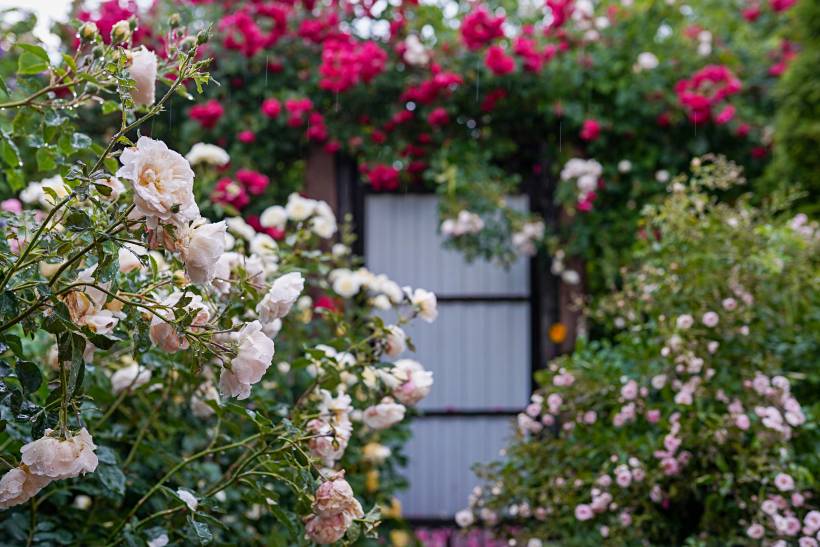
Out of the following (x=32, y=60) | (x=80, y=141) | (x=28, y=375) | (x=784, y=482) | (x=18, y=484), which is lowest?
(x=784, y=482)

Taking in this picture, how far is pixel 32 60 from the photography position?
1.26 metres

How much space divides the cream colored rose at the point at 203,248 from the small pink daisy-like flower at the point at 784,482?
141cm

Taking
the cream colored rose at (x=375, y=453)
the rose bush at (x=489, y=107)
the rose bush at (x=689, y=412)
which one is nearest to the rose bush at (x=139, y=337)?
the rose bush at (x=689, y=412)

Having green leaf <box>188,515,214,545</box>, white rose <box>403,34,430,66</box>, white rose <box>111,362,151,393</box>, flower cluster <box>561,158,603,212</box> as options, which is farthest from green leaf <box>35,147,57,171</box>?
flower cluster <box>561,158,603,212</box>

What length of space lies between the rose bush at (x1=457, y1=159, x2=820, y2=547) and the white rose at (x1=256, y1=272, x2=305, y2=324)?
1.20m

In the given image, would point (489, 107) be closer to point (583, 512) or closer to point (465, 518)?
point (465, 518)

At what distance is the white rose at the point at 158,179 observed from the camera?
0.86m

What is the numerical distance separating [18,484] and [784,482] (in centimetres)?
151

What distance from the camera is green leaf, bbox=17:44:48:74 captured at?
1.18m

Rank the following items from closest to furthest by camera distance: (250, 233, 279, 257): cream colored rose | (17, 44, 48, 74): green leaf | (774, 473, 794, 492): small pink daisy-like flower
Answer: (17, 44, 48, 74): green leaf
(250, 233, 279, 257): cream colored rose
(774, 473, 794, 492): small pink daisy-like flower

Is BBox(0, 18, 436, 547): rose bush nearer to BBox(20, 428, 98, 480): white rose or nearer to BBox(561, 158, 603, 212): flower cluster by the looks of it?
BBox(20, 428, 98, 480): white rose

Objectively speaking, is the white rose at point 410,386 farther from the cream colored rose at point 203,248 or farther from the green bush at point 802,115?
the green bush at point 802,115

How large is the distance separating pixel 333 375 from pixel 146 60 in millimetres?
536

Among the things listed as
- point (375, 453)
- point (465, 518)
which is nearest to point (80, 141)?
point (465, 518)
